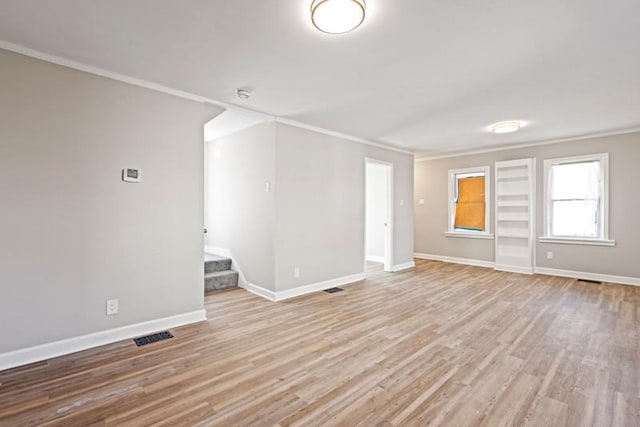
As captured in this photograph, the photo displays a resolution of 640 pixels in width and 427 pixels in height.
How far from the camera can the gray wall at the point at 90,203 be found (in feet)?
7.96

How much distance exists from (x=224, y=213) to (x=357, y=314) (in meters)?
2.89

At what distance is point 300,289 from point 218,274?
134 centimetres

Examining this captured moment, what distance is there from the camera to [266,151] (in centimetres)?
429

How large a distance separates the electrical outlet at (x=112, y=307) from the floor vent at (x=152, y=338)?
0.33m

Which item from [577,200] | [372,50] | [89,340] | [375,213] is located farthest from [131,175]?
[577,200]

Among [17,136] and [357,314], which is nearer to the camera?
[17,136]

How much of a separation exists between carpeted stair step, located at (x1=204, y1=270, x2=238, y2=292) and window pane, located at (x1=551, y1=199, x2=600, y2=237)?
590 centimetres

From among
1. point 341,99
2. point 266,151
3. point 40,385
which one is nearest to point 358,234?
point 266,151

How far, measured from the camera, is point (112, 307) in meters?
2.86

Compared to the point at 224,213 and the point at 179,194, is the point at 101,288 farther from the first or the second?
the point at 224,213

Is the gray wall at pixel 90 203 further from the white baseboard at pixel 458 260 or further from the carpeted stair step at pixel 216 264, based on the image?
the white baseboard at pixel 458 260

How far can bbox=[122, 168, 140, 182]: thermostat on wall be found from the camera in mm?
2926

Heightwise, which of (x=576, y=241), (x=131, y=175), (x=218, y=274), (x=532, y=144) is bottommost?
(x=218, y=274)

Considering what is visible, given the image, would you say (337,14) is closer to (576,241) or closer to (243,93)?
(243,93)
